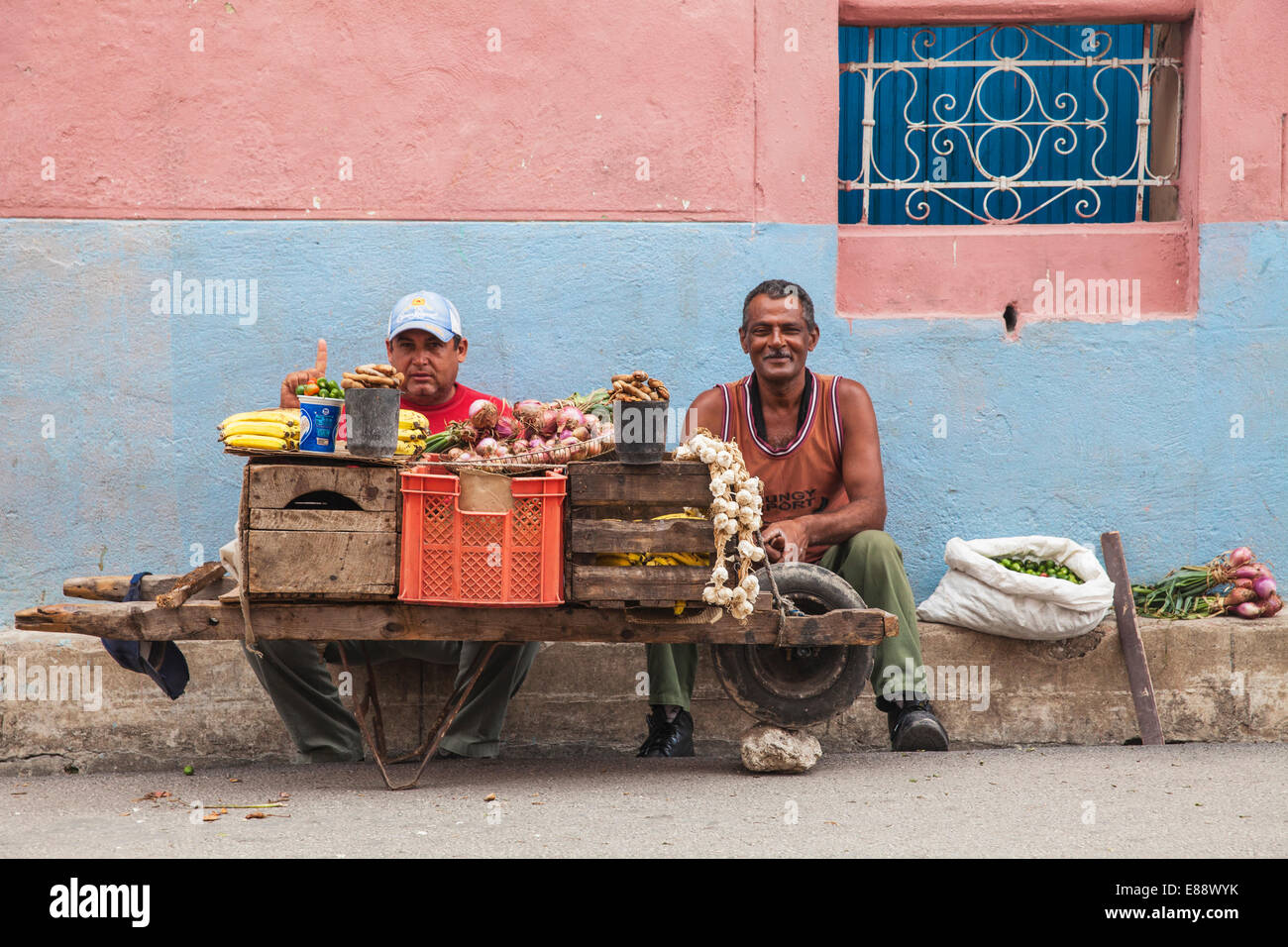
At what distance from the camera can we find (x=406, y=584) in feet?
12.0

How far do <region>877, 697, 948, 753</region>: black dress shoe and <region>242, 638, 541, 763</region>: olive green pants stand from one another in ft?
4.27

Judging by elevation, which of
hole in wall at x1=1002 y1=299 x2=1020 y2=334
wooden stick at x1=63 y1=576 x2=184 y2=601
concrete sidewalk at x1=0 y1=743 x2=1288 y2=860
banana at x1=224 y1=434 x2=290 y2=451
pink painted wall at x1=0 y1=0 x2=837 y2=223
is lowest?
concrete sidewalk at x1=0 y1=743 x2=1288 y2=860

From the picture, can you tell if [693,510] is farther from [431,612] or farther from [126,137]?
[126,137]

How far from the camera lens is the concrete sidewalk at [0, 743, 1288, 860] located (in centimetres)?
332

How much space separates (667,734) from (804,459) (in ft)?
3.68

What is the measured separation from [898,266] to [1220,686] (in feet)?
6.79

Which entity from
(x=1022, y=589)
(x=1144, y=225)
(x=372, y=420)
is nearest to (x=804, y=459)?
(x=1022, y=589)

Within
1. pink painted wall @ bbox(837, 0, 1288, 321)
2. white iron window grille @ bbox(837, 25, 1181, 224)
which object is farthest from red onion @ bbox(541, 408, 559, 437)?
white iron window grille @ bbox(837, 25, 1181, 224)

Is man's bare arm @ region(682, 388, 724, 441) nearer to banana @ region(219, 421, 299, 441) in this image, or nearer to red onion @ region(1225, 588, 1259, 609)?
banana @ region(219, 421, 299, 441)

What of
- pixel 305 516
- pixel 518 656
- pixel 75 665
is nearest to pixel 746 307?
pixel 518 656

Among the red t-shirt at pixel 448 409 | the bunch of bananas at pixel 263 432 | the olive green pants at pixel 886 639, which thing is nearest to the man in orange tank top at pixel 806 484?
the olive green pants at pixel 886 639

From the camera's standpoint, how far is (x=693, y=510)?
3.87 m

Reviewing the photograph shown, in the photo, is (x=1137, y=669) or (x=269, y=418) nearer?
(x=269, y=418)

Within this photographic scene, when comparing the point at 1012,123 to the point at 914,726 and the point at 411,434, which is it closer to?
the point at 914,726
